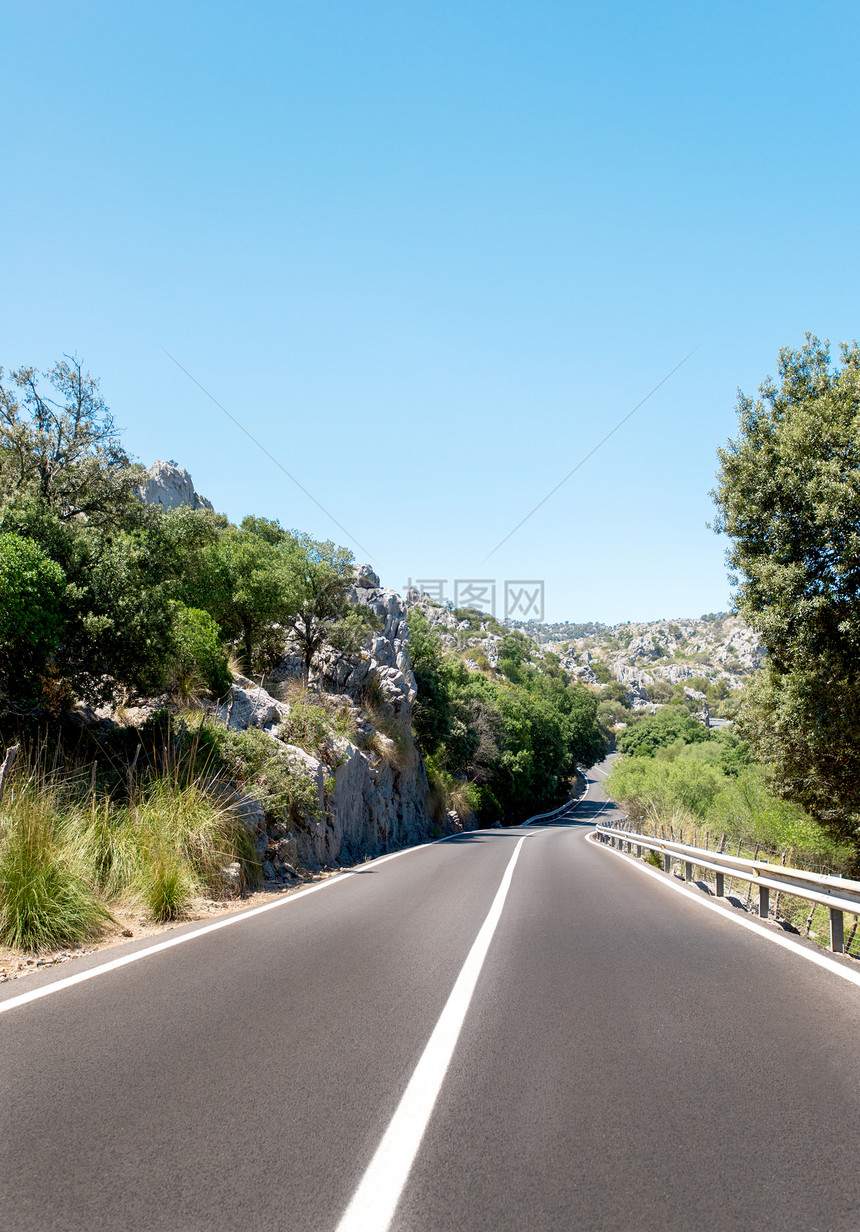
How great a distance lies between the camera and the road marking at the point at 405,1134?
2572mm

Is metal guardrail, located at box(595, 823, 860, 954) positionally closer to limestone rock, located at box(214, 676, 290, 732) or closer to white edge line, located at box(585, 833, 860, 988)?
white edge line, located at box(585, 833, 860, 988)

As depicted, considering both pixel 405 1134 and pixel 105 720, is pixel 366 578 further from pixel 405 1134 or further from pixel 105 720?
pixel 405 1134

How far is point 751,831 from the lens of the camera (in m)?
26.1

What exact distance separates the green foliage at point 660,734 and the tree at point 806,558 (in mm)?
66854

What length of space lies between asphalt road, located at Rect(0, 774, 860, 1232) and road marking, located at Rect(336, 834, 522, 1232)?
0.12ft

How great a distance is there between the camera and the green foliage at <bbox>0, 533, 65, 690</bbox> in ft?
33.7

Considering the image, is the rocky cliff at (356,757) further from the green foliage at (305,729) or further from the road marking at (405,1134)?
the road marking at (405,1134)

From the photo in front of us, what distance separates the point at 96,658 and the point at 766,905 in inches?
419

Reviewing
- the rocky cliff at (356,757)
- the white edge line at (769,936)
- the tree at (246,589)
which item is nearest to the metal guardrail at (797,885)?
the white edge line at (769,936)

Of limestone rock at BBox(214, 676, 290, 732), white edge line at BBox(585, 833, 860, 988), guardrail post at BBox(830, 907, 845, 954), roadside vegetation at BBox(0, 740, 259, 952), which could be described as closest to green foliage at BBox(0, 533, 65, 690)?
roadside vegetation at BBox(0, 740, 259, 952)

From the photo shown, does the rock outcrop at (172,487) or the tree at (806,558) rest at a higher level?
the rock outcrop at (172,487)

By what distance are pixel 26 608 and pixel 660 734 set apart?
83.4m

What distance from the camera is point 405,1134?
10.4ft

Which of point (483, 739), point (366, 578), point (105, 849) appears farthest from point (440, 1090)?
point (483, 739)
